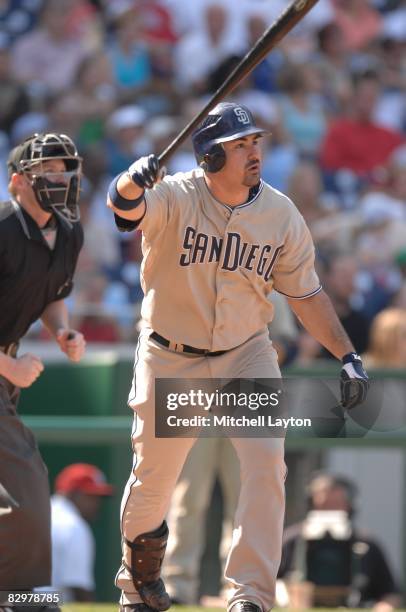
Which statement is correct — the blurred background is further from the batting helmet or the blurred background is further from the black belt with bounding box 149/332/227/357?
the batting helmet

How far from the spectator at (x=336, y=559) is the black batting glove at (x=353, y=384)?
2.35 m

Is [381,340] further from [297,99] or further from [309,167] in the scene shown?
[297,99]

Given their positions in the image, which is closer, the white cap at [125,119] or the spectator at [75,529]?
the spectator at [75,529]

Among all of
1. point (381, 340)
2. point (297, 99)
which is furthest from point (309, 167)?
point (381, 340)

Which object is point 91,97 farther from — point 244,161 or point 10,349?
point 244,161

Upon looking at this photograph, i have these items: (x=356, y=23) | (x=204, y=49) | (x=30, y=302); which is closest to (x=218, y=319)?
(x=30, y=302)

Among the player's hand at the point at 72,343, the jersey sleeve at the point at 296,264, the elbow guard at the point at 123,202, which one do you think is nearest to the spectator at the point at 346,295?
the jersey sleeve at the point at 296,264

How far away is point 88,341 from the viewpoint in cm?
913

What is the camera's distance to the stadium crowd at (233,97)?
32.7 ft

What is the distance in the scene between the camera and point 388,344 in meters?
8.63

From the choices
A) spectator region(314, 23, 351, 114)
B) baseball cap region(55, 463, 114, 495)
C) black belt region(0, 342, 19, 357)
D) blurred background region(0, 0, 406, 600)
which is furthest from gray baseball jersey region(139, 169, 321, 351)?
spectator region(314, 23, 351, 114)

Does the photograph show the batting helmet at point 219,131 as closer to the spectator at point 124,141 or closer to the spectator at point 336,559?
the spectator at point 336,559

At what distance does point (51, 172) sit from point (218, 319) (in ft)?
2.98

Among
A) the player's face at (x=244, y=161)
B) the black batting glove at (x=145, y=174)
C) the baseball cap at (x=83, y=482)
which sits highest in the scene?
the player's face at (x=244, y=161)
